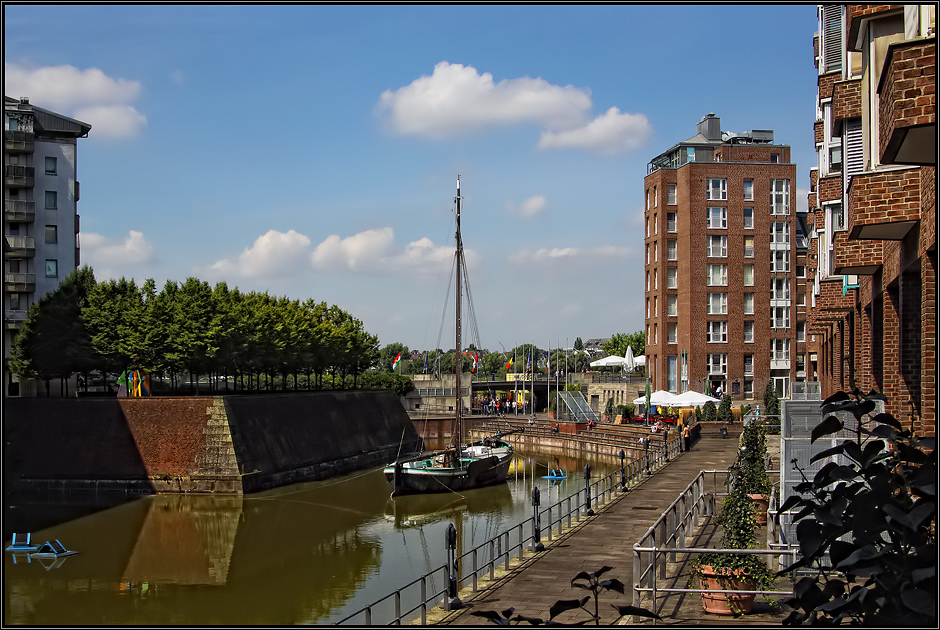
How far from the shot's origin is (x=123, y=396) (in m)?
47.0

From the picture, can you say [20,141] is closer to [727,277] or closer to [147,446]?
[147,446]

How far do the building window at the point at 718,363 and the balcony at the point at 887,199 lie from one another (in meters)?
63.2

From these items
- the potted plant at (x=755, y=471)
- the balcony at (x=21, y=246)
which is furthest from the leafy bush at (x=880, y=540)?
the balcony at (x=21, y=246)

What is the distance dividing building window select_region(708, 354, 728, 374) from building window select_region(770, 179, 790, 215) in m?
13.3

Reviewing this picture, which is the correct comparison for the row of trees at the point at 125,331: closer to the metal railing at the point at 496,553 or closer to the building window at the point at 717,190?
the metal railing at the point at 496,553

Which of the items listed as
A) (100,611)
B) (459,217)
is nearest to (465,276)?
(459,217)

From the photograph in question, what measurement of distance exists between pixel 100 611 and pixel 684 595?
641 inches

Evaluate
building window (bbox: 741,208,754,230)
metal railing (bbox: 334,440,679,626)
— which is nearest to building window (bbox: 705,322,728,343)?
building window (bbox: 741,208,754,230)

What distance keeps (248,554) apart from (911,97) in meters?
28.1

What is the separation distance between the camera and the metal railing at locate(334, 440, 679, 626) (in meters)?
17.1

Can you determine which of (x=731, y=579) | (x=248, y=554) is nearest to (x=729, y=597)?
(x=731, y=579)

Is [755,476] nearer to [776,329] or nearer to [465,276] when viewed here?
[465,276]

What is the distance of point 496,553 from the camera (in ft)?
94.7

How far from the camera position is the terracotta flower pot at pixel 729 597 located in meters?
13.6
